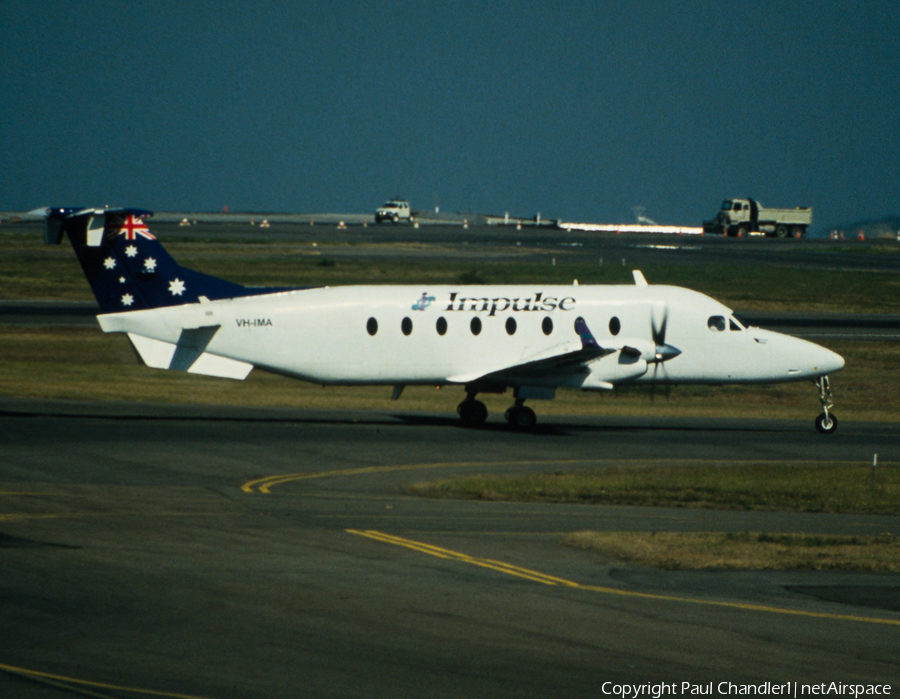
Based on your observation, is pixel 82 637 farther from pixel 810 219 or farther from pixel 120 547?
pixel 810 219

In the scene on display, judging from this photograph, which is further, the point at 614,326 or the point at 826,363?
the point at 826,363

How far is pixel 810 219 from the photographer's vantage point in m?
124

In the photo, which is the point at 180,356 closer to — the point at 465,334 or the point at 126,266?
the point at 126,266

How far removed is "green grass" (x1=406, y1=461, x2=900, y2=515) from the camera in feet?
62.0

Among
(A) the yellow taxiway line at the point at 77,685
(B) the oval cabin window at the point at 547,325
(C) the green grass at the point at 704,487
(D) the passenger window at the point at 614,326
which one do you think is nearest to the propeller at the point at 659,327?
(D) the passenger window at the point at 614,326

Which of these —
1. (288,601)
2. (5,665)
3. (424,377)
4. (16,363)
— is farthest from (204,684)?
(16,363)

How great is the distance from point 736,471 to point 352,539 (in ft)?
32.3

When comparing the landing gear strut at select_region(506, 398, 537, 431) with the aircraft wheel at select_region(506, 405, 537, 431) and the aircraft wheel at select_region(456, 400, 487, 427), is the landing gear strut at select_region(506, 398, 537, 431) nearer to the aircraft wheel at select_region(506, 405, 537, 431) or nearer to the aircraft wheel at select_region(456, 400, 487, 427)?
the aircraft wheel at select_region(506, 405, 537, 431)

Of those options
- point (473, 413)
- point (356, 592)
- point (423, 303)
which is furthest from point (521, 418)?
point (356, 592)

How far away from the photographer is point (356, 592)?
12039 millimetres

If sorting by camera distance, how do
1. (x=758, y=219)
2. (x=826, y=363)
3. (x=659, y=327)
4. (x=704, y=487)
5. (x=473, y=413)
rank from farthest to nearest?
(x=758, y=219), (x=826, y=363), (x=473, y=413), (x=659, y=327), (x=704, y=487)

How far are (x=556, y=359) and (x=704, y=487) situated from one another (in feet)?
21.6

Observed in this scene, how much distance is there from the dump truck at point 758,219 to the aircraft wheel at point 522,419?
3912 inches

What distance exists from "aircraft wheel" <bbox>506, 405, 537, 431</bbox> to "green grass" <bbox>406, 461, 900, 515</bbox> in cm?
495
